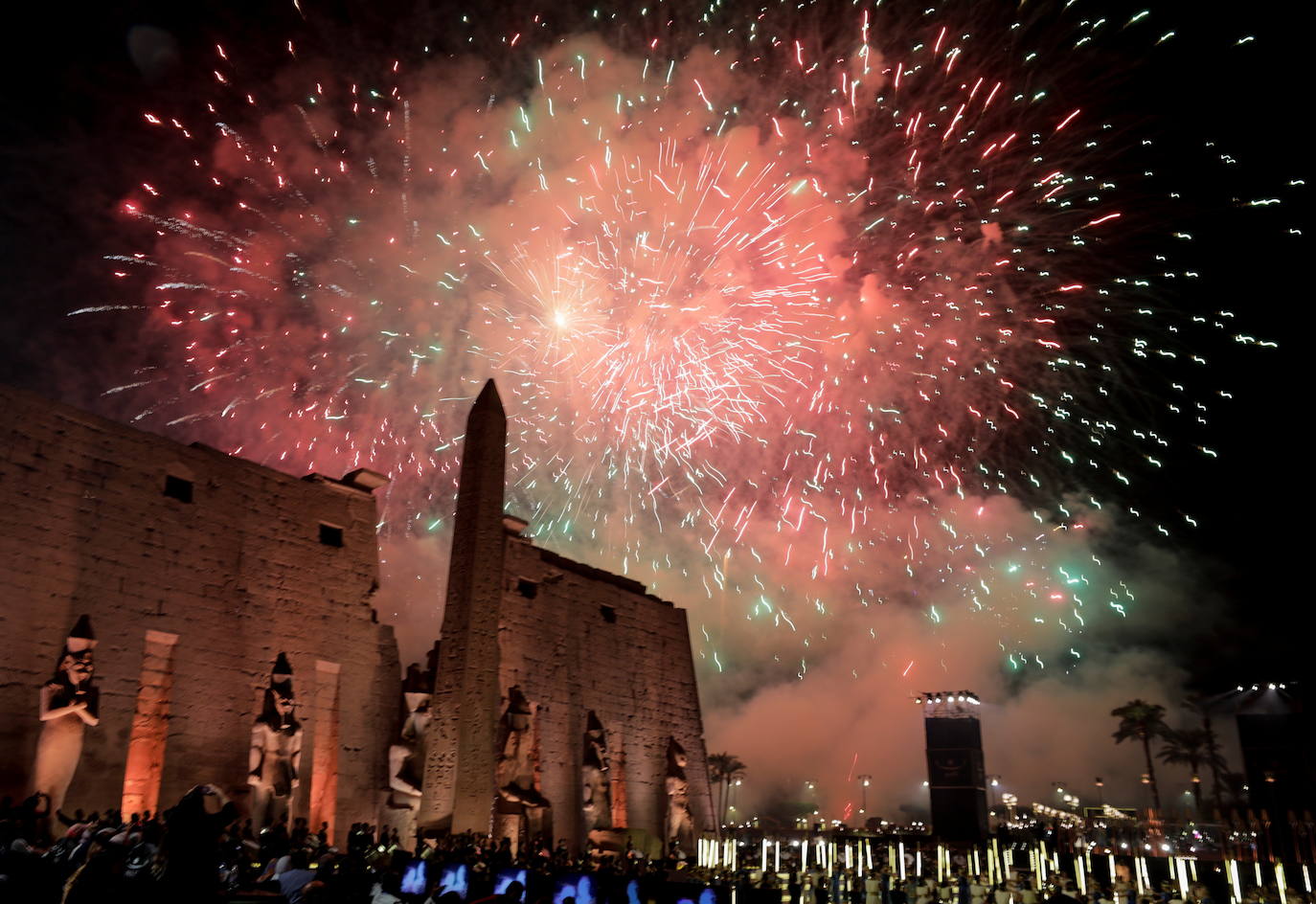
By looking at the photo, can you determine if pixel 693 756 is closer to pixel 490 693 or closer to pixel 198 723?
pixel 490 693

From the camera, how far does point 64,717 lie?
12414 mm

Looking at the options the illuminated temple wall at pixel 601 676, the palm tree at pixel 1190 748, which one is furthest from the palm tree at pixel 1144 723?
the illuminated temple wall at pixel 601 676

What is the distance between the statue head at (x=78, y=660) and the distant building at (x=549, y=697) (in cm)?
674

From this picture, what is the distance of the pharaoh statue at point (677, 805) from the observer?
23.5 m

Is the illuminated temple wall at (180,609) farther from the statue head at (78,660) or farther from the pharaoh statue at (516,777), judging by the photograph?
the pharaoh statue at (516,777)

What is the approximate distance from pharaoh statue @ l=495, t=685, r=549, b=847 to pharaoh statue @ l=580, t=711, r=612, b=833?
1939 mm

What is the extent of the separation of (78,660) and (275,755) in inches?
141

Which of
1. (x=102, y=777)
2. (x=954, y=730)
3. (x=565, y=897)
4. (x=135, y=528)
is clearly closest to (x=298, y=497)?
(x=135, y=528)

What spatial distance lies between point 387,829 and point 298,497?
23.1 feet

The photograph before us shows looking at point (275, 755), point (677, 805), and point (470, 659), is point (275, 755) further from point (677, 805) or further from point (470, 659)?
point (677, 805)

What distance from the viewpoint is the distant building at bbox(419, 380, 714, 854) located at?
18047mm

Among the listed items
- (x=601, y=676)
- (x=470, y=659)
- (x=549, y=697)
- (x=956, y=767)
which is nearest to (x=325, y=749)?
(x=470, y=659)

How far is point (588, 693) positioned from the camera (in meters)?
23.8

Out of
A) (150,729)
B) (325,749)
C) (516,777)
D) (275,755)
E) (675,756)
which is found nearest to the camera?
(150,729)
